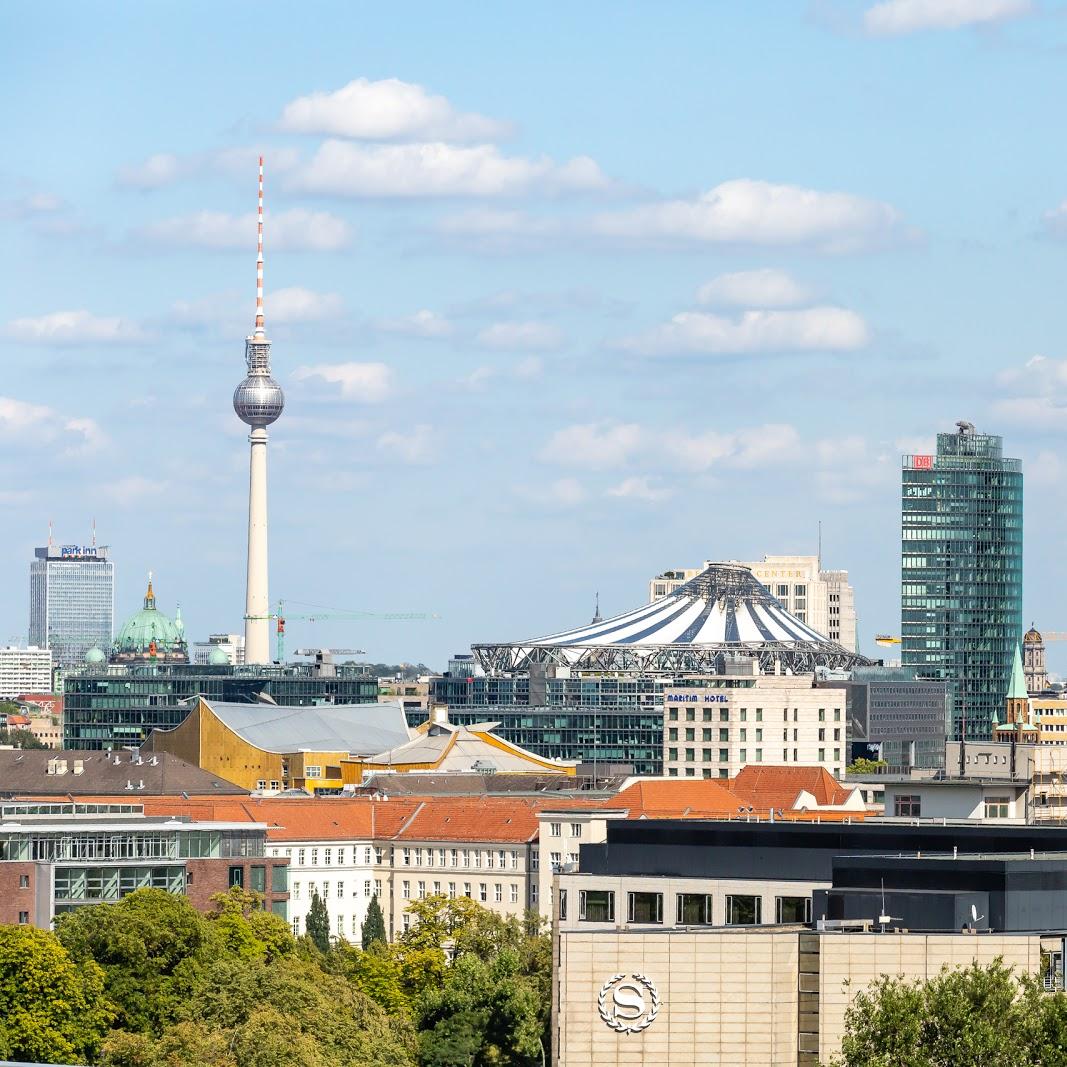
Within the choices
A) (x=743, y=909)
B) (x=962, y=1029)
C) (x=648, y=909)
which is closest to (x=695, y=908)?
(x=648, y=909)

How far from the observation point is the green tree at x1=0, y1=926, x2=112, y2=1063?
321 feet

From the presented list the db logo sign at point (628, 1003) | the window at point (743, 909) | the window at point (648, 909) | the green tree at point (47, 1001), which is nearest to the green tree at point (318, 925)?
the green tree at point (47, 1001)

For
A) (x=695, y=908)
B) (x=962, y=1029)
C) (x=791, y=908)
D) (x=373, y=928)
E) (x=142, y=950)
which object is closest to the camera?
(x=962, y=1029)

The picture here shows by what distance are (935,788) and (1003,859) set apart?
40756 mm

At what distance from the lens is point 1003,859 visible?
242 ft

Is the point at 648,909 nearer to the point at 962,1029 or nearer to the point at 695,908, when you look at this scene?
the point at 695,908

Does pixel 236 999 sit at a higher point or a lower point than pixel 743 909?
lower

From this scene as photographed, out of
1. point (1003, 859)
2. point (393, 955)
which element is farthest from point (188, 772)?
point (1003, 859)

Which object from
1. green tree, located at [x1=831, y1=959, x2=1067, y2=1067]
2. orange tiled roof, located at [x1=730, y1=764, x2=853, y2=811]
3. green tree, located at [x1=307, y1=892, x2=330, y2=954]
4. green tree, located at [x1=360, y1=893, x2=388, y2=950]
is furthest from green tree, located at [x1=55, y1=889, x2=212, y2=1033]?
orange tiled roof, located at [x1=730, y1=764, x2=853, y2=811]

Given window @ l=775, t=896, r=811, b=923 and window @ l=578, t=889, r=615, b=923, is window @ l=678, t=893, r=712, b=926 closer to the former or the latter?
window @ l=578, t=889, r=615, b=923

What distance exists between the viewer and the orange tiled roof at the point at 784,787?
168250 mm

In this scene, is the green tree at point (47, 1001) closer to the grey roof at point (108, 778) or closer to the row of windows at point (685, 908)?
the row of windows at point (685, 908)

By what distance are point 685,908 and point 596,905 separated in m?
2.60

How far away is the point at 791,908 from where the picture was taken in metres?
84.4
